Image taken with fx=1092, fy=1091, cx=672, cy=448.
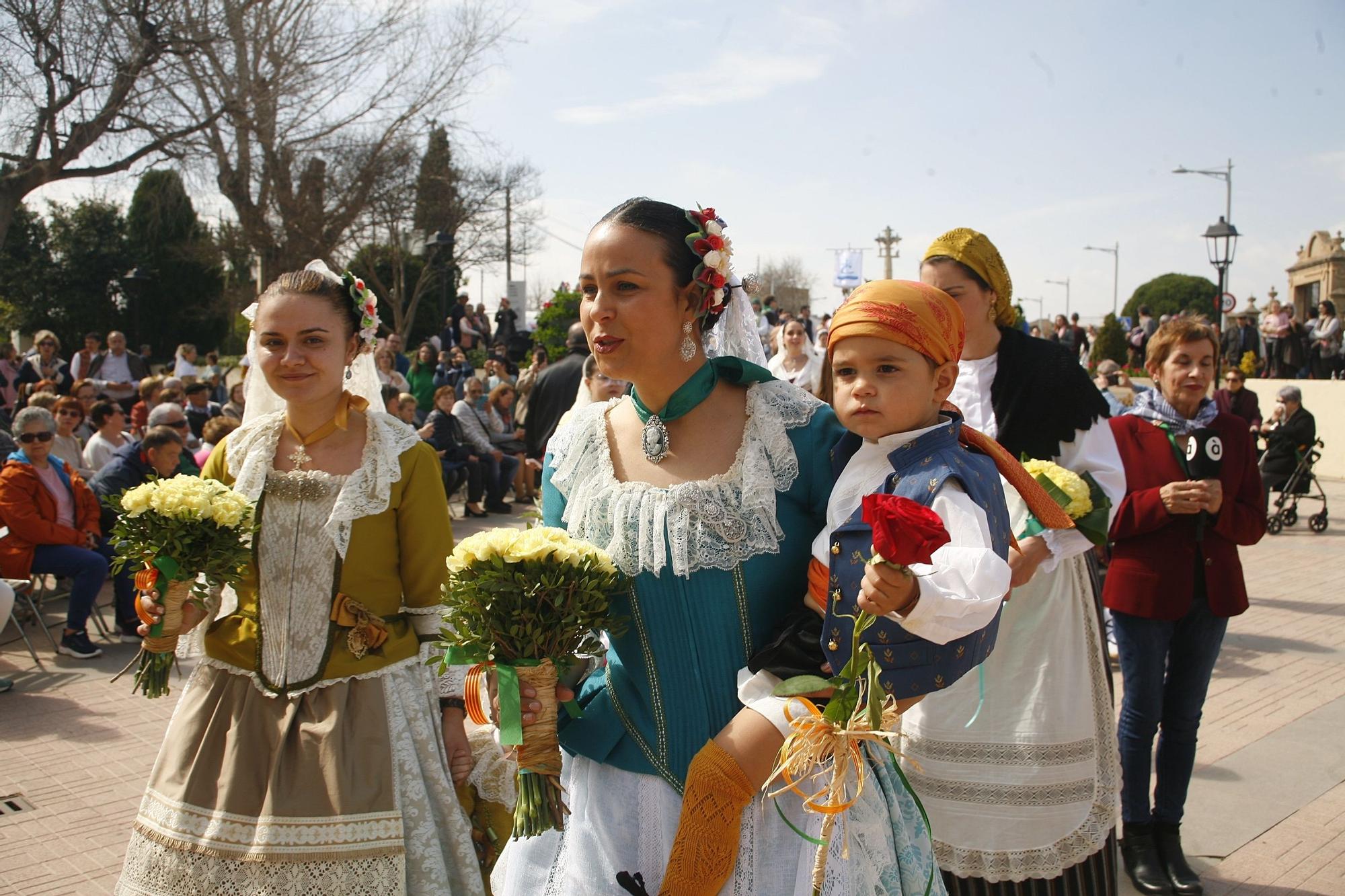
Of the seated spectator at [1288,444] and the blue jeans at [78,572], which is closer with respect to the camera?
the blue jeans at [78,572]

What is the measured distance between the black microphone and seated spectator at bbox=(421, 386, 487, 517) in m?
9.73

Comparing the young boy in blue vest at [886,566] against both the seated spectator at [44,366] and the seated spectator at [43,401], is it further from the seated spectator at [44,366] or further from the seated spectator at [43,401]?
the seated spectator at [44,366]

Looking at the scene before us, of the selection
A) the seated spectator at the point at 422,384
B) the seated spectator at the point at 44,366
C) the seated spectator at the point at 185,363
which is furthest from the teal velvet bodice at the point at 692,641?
the seated spectator at the point at 185,363

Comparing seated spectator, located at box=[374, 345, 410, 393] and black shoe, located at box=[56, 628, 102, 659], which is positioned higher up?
seated spectator, located at box=[374, 345, 410, 393]

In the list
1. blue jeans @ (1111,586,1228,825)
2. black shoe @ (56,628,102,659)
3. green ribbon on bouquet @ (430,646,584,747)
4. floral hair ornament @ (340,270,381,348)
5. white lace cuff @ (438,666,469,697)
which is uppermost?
floral hair ornament @ (340,270,381,348)

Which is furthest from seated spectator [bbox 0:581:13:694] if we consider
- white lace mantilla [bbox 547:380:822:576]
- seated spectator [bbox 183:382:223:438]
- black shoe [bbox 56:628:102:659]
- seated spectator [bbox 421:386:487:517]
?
seated spectator [bbox 421:386:487:517]

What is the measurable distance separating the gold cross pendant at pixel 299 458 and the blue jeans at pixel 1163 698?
293cm

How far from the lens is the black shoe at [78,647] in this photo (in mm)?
7332

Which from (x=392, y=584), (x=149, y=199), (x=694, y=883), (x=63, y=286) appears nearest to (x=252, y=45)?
(x=149, y=199)

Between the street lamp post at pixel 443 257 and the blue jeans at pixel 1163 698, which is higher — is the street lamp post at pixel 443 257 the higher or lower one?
the higher one

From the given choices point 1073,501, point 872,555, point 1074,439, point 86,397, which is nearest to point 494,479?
point 86,397

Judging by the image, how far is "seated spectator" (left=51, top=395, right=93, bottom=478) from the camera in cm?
920

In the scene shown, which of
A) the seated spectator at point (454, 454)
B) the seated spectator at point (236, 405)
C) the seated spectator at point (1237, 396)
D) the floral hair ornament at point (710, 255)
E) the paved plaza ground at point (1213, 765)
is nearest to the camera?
the floral hair ornament at point (710, 255)

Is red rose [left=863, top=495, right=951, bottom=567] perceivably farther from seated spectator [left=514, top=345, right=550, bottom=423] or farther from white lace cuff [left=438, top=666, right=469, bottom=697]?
seated spectator [left=514, top=345, right=550, bottom=423]
